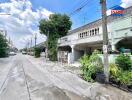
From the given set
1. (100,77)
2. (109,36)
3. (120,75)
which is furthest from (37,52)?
(120,75)

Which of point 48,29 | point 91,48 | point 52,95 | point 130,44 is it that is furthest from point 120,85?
point 48,29

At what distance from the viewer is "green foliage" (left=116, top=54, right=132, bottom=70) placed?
1388 cm

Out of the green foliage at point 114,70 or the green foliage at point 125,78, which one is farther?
the green foliage at point 114,70

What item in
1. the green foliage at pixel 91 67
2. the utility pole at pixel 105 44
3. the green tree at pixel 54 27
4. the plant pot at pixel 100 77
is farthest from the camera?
the green tree at pixel 54 27

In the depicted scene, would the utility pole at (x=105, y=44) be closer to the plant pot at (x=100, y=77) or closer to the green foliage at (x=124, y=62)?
the plant pot at (x=100, y=77)

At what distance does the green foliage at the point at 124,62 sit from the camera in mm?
13882

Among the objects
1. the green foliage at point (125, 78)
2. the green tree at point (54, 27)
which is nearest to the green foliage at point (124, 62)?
the green foliage at point (125, 78)

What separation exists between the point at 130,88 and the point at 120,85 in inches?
35.7

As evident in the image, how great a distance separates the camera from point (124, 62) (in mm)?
14156

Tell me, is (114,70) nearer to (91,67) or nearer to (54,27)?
Answer: (91,67)

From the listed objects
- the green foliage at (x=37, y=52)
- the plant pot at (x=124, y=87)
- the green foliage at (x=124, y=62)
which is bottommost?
the plant pot at (x=124, y=87)

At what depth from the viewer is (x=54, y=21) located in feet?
172

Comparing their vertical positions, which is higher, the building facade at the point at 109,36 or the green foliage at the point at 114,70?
the building facade at the point at 109,36

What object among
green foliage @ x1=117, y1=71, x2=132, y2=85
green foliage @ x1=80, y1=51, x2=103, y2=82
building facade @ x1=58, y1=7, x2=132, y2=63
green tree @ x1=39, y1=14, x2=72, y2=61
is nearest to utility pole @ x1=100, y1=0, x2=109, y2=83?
green foliage @ x1=117, y1=71, x2=132, y2=85
